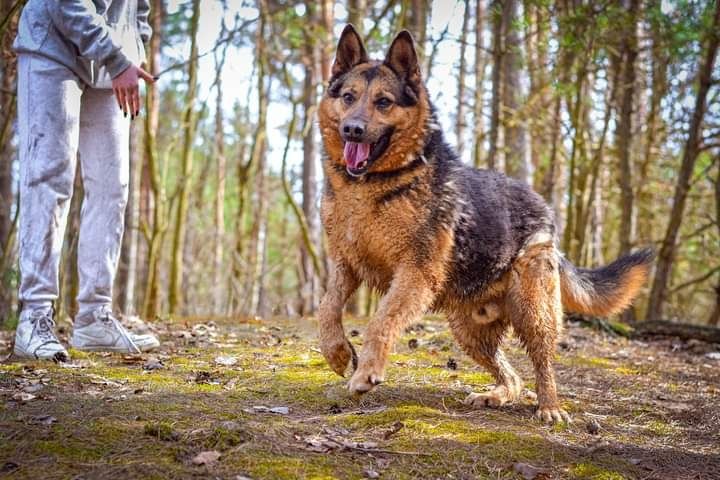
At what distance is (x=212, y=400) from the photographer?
12.4 ft

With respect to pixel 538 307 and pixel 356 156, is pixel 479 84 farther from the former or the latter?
pixel 356 156

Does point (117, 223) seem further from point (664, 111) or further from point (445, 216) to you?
point (664, 111)

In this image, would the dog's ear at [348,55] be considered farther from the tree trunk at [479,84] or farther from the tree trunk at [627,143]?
the tree trunk at [479,84]

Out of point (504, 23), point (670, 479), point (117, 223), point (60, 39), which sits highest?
point (504, 23)

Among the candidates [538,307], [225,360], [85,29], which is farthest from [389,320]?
[85,29]

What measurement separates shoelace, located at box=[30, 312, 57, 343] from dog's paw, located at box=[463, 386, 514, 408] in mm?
2777

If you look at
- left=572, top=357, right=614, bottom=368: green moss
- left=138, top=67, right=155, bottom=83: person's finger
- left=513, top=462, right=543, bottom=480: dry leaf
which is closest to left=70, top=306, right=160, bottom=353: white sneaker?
left=138, top=67, right=155, bottom=83: person's finger

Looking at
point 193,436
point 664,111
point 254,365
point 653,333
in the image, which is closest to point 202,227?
point 664,111

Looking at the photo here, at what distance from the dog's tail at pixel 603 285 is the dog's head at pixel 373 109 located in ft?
5.03

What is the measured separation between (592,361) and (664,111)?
984cm

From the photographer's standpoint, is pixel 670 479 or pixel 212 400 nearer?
pixel 670 479

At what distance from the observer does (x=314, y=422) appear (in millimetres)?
3535

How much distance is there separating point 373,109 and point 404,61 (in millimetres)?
441

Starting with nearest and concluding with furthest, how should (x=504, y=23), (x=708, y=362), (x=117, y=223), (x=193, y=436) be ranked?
(x=193, y=436) < (x=117, y=223) < (x=708, y=362) < (x=504, y=23)
